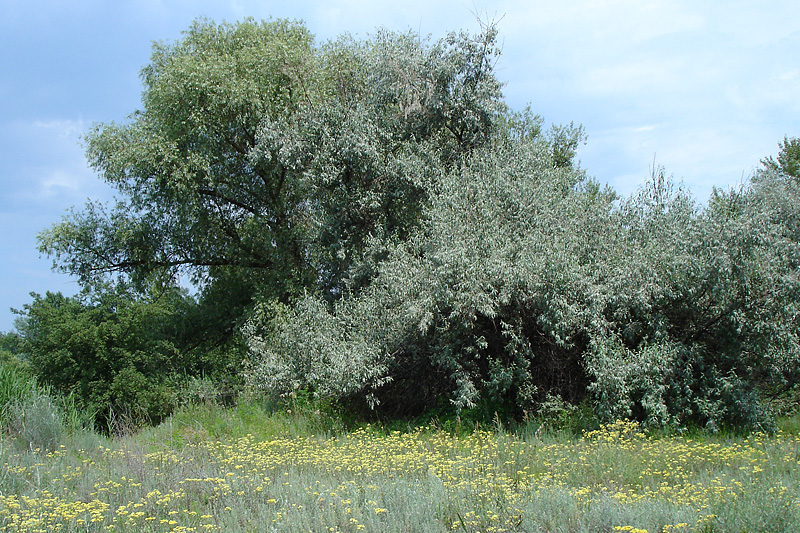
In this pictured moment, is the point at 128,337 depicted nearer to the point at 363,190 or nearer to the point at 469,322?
the point at 363,190

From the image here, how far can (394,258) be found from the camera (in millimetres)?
11562

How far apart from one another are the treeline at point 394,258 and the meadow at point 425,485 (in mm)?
1226

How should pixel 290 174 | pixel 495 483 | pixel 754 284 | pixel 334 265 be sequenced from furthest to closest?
pixel 290 174, pixel 334 265, pixel 754 284, pixel 495 483

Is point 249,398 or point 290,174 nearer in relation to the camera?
point 249,398

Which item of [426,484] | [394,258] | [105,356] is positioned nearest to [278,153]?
[394,258]

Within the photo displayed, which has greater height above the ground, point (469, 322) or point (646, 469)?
point (469, 322)

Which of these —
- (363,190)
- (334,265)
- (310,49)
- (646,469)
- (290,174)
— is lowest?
(646,469)

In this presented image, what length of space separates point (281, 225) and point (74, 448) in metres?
9.08

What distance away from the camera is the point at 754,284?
30.2 ft

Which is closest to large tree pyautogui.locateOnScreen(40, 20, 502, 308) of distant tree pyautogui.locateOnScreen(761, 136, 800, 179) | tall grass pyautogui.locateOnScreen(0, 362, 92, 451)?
tall grass pyautogui.locateOnScreen(0, 362, 92, 451)

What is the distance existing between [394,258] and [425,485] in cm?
598

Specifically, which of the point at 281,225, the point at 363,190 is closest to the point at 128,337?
the point at 281,225

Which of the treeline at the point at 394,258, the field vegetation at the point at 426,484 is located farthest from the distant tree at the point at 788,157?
the field vegetation at the point at 426,484

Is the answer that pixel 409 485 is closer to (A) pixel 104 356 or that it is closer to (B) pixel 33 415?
(B) pixel 33 415
